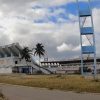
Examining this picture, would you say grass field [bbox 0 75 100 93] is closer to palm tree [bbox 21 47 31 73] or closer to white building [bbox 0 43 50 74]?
white building [bbox 0 43 50 74]

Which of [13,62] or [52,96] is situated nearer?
[52,96]

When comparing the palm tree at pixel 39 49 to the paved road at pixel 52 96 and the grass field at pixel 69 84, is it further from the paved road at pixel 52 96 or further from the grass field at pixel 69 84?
the paved road at pixel 52 96

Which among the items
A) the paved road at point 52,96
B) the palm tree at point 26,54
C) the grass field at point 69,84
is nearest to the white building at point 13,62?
the palm tree at point 26,54

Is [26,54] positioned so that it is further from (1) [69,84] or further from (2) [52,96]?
(2) [52,96]

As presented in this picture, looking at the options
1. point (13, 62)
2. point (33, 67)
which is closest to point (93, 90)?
point (33, 67)

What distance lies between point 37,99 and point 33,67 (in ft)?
346

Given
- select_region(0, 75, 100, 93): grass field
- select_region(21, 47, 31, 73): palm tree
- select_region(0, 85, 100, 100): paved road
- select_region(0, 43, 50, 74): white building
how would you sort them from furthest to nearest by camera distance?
select_region(21, 47, 31, 73): palm tree, select_region(0, 43, 50, 74): white building, select_region(0, 75, 100, 93): grass field, select_region(0, 85, 100, 100): paved road

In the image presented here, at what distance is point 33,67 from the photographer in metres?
132

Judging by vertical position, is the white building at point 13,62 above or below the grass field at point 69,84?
above

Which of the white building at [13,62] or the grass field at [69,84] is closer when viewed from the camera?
the grass field at [69,84]

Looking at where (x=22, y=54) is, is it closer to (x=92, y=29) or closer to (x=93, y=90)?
(x=92, y=29)

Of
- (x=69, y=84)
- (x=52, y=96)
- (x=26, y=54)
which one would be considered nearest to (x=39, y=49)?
(x=26, y=54)

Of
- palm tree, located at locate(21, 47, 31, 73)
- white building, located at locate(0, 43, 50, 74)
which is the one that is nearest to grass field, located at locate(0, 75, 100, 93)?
white building, located at locate(0, 43, 50, 74)

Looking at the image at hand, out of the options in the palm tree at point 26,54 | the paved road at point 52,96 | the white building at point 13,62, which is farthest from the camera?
the palm tree at point 26,54
